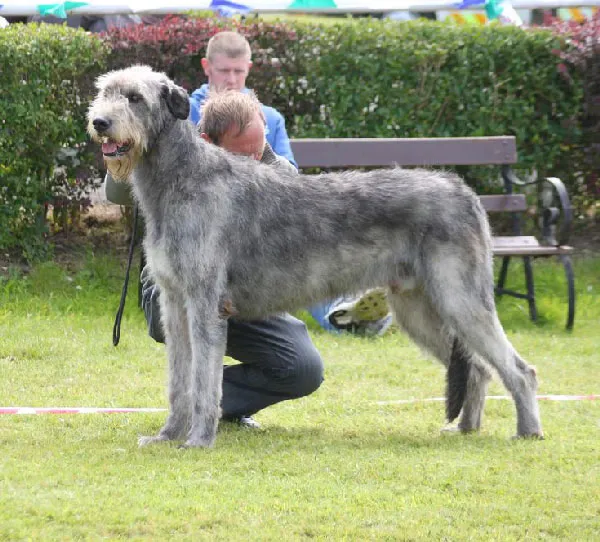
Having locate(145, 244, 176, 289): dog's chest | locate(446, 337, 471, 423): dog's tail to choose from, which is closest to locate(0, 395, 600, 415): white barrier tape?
locate(446, 337, 471, 423): dog's tail

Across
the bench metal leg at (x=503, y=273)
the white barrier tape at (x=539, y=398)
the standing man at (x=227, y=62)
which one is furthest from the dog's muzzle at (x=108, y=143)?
the bench metal leg at (x=503, y=273)

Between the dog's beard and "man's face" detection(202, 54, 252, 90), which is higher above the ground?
"man's face" detection(202, 54, 252, 90)

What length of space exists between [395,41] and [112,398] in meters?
5.13

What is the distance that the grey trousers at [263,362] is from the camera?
668 centimetres

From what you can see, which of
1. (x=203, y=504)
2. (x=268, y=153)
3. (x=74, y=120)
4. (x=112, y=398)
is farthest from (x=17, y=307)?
(x=203, y=504)

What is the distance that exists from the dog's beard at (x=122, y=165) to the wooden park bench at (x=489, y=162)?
414 cm

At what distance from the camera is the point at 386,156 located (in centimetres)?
1033

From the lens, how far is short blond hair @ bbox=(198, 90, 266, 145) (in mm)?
6520

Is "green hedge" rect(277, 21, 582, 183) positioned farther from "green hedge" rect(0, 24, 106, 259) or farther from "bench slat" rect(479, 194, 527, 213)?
"green hedge" rect(0, 24, 106, 259)

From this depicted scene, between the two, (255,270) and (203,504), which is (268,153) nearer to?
(255,270)

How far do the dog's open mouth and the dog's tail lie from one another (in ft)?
6.77

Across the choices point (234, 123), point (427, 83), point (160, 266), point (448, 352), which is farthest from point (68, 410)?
point (427, 83)

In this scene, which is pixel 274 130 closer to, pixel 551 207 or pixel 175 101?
pixel 175 101

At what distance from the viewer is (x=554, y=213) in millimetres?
10352
